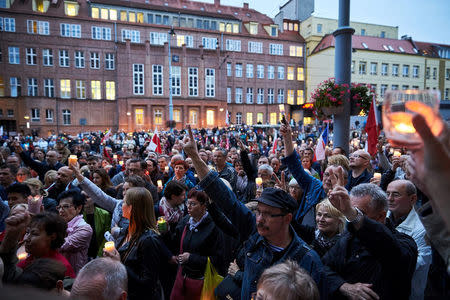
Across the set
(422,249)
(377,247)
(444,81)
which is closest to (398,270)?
(377,247)

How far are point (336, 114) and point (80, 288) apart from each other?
629 centimetres

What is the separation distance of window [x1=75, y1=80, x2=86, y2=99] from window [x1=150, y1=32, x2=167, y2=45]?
1022 cm

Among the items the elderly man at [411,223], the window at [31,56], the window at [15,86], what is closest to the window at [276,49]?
the window at [31,56]

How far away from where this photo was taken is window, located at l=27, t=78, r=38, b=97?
33.9 metres

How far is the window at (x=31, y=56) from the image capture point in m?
33.7

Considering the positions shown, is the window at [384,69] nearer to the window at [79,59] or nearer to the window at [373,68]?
the window at [373,68]

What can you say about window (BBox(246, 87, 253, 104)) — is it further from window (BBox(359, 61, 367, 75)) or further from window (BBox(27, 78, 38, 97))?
window (BBox(27, 78, 38, 97))

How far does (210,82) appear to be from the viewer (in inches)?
1570

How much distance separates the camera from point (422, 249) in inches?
107

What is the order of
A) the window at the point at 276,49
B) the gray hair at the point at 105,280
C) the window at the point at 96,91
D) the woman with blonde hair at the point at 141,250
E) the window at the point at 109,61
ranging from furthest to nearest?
1. the window at the point at 276,49
2. the window at the point at 109,61
3. the window at the point at 96,91
4. the woman with blonde hair at the point at 141,250
5. the gray hair at the point at 105,280

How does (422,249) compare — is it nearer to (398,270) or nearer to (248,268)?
(398,270)

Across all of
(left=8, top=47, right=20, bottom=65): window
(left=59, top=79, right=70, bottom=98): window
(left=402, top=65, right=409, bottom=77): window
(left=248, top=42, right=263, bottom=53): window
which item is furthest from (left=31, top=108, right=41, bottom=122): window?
(left=402, top=65, right=409, bottom=77): window

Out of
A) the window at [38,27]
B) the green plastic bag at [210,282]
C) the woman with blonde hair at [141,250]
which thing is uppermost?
the window at [38,27]

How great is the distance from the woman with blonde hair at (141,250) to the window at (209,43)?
40.5 m
